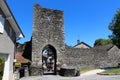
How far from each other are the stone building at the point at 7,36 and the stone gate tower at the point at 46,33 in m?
10.9

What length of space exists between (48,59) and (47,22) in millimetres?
33535

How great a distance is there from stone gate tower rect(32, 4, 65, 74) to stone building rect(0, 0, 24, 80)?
10.9 metres

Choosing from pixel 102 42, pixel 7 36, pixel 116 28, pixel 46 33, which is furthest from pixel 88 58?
pixel 102 42

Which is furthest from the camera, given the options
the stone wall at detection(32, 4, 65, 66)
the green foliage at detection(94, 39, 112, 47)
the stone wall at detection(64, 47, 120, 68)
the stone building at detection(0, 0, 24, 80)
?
the green foliage at detection(94, 39, 112, 47)

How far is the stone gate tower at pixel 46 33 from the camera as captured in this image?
28.5 m

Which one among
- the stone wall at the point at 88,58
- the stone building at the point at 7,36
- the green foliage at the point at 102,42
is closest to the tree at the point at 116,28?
the stone wall at the point at 88,58

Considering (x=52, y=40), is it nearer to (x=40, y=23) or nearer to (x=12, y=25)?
(x=40, y=23)

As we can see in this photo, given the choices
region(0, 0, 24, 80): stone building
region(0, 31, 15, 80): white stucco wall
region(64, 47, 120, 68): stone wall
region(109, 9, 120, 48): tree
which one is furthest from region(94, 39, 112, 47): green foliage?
region(0, 31, 15, 80): white stucco wall

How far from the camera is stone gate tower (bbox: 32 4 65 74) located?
2855 centimetres

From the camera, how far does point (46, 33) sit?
29.1 m

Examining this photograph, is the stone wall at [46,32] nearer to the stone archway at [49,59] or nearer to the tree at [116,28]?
the stone archway at [49,59]

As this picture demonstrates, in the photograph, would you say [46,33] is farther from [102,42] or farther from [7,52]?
[102,42]

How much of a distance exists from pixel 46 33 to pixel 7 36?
13492 mm

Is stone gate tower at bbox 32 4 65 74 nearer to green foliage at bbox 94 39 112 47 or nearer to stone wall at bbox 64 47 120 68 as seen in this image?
stone wall at bbox 64 47 120 68
